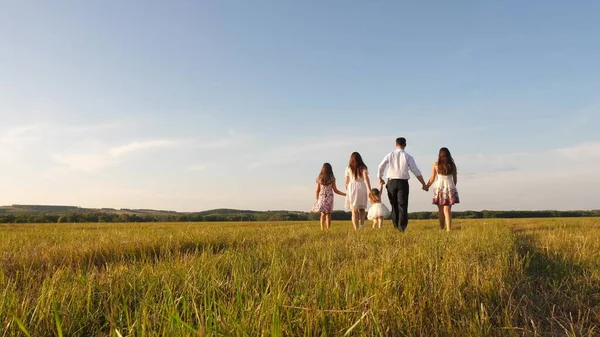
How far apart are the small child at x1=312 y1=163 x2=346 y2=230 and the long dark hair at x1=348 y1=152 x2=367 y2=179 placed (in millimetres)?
980

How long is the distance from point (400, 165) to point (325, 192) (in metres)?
3.50

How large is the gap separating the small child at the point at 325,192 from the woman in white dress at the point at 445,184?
3.31 metres

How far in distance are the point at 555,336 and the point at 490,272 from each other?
89 cm

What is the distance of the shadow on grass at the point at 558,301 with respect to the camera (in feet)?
8.16

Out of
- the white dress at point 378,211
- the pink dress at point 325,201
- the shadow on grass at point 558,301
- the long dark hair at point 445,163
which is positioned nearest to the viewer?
the shadow on grass at point 558,301

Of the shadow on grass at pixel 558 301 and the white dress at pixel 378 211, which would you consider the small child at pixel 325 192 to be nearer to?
the white dress at pixel 378 211

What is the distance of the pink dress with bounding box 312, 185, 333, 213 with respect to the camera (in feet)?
46.0

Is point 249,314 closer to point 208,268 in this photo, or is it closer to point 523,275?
point 208,268

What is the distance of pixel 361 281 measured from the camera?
2.90m

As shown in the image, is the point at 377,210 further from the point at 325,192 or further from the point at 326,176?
the point at 326,176

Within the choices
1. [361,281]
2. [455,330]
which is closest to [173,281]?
[361,281]

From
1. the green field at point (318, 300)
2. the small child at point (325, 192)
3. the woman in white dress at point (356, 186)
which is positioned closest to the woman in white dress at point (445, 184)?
the woman in white dress at point (356, 186)

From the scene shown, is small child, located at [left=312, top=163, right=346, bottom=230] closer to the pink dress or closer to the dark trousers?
the pink dress

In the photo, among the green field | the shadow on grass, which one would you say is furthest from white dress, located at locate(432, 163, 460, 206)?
the shadow on grass
